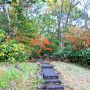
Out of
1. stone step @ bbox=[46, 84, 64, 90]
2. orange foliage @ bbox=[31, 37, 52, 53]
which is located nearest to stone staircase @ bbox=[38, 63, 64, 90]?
stone step @ bbox=[46, 84, 64, 90]

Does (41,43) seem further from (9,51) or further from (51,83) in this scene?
(51,83)

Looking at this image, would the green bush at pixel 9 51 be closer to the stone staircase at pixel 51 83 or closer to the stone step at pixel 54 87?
the stone staircase at pixel 51 83

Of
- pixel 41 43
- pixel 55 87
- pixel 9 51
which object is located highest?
pixel 41 43

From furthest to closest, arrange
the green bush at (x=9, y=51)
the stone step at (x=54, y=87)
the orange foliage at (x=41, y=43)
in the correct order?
the orange foliage at (x=41, y=43)
the green bush at (x=9, y=51)
the stone step at (x=54, y=87)

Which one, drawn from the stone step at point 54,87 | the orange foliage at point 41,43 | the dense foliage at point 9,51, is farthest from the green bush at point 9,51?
the stone step at point 54,87

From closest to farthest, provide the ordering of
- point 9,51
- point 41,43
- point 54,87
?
point 54,87, point 9,51, point 41,43

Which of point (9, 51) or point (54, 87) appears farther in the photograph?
point (9, 51)

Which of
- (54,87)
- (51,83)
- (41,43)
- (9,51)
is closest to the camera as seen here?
(54,87)

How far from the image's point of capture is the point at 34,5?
1881 cm

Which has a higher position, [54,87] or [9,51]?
[9,51]

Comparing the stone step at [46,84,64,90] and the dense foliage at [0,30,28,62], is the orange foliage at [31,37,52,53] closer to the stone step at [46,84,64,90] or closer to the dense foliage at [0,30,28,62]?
the dense foliage at [0,30,28,62]

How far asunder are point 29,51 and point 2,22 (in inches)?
146

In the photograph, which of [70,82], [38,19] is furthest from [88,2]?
[70,82]

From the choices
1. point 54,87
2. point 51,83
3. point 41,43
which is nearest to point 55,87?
point 54,87
